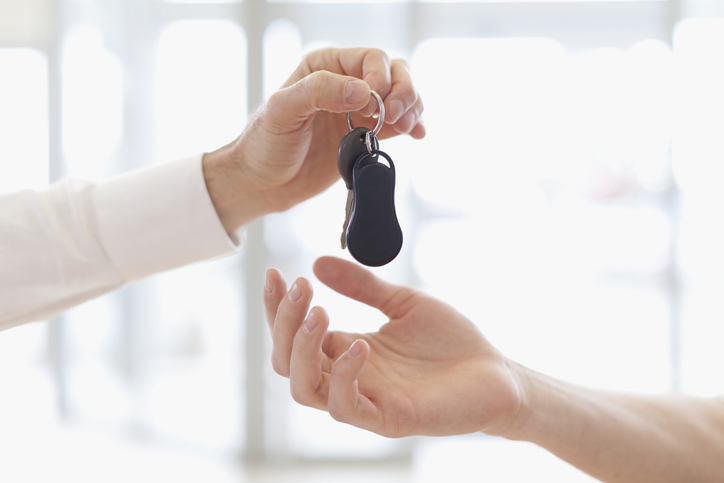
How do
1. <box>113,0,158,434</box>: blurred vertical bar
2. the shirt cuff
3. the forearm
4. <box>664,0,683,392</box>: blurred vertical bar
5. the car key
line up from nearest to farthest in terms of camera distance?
the car key, the forearm, the shirt cuff, <box>664,0,683,392</box>: blurred vertical bar, <box>113,0,158,434</box>: blurred vertical bar

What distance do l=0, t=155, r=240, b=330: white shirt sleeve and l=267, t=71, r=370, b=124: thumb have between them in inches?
11.6

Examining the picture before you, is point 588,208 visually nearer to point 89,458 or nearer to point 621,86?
point 621,86

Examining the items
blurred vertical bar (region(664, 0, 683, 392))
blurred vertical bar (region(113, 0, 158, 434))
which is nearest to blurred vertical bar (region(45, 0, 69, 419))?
blurred vertical bar (region(113, 0, 158, 434))

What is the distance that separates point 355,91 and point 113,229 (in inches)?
23.5

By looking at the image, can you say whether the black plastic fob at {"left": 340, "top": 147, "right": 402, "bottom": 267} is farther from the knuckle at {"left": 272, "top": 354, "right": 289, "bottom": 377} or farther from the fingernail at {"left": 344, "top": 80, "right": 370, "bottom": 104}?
the knuckle at {"left": 272, "top": 354, "right": 289, "bottom": 377}

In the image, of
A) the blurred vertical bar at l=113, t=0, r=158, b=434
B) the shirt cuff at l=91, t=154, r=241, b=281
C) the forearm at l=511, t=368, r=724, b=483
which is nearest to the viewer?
the forearm at l=511, t=368, r=724, b=483

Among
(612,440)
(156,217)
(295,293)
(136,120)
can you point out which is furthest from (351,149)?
(136,120)

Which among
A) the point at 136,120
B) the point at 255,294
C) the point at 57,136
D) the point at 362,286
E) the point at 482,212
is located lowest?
the point at 255,294

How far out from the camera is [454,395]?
2.70 feet

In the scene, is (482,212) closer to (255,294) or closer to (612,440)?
(255,294)

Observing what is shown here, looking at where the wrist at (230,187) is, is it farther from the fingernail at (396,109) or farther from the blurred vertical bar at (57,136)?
the blurred vertical bar at (57,136)

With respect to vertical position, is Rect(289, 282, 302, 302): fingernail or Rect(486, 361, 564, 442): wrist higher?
Rect(289, 282, 302, 302): fingernail

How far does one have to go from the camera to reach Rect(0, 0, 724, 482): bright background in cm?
286

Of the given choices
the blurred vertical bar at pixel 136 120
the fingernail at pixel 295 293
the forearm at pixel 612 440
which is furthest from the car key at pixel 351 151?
the blurred vertical bar at pixel 136 120
